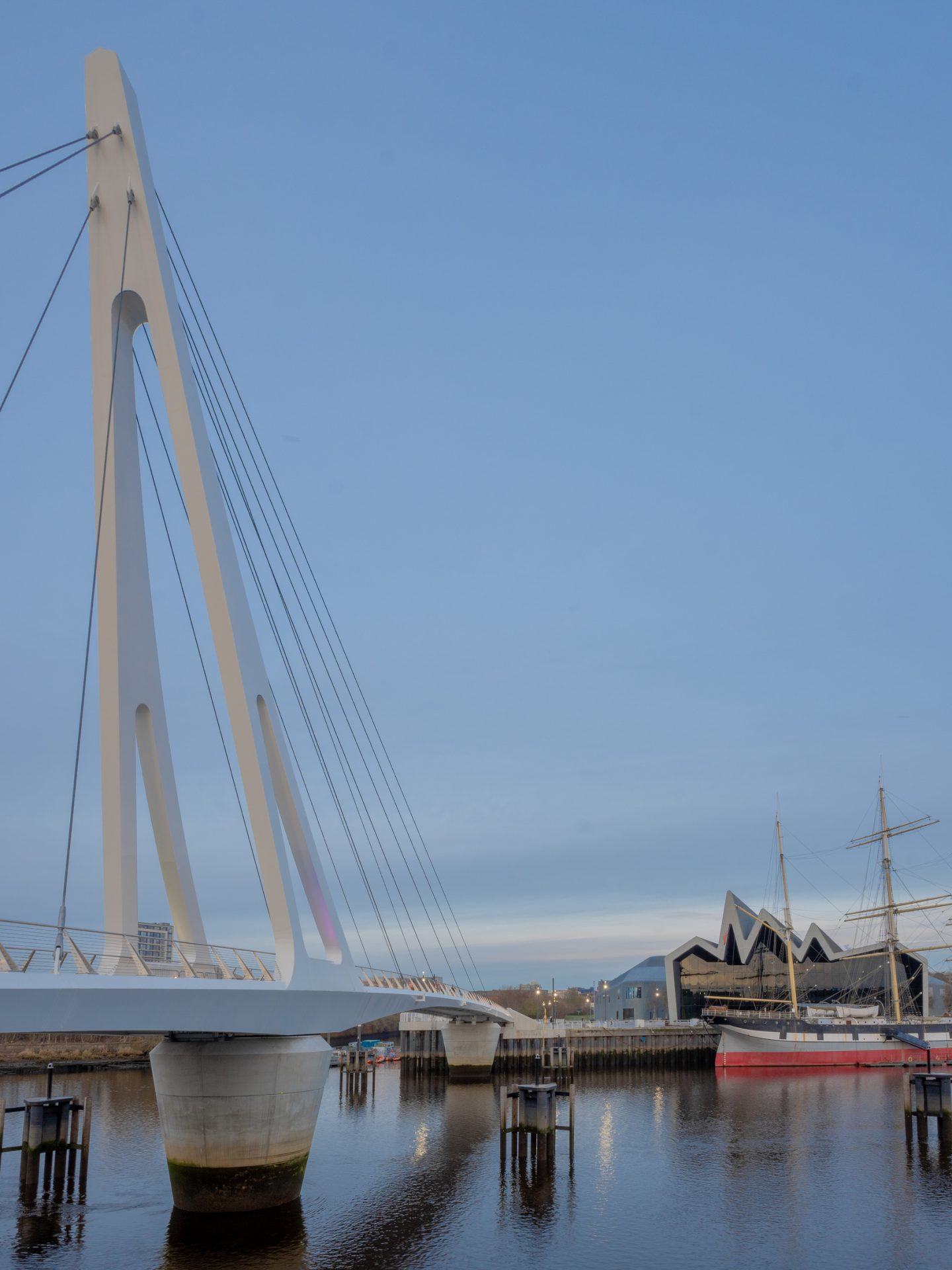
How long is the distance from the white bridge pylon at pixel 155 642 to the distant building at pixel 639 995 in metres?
75.2

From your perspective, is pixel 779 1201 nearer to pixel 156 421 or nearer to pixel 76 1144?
pixel 76 1144

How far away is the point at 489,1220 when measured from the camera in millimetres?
23547

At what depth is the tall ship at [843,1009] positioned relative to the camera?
211ft

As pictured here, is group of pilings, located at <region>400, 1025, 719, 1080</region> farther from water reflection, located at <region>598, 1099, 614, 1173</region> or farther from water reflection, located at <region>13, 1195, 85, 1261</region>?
water reflection, located at <region>13, 1195, 85, 1261</region>

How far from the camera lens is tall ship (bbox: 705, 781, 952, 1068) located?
211ft

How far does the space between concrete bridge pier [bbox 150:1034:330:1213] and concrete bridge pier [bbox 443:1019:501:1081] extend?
3759cm

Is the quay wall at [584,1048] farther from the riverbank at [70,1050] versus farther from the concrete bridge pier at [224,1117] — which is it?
the concrete bridge pier at [224,1117]

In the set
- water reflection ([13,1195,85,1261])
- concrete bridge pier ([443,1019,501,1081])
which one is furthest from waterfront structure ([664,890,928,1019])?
water reflection ([13,1195,85,1261])

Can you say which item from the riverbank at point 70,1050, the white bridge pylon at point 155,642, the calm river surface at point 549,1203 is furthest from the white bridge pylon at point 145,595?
the riverbank at point 70,1050

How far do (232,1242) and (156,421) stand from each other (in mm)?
18075

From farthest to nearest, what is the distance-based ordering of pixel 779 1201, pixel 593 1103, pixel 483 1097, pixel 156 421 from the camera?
pixel 483 1097 < pixel 593 1103 < pixel 156 421 < pixel 779 1201

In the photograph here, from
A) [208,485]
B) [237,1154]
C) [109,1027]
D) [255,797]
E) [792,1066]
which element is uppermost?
[208,485]

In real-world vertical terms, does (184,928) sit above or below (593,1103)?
above

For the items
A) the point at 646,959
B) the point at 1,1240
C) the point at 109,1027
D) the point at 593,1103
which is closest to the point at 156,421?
the point at 109,1027
